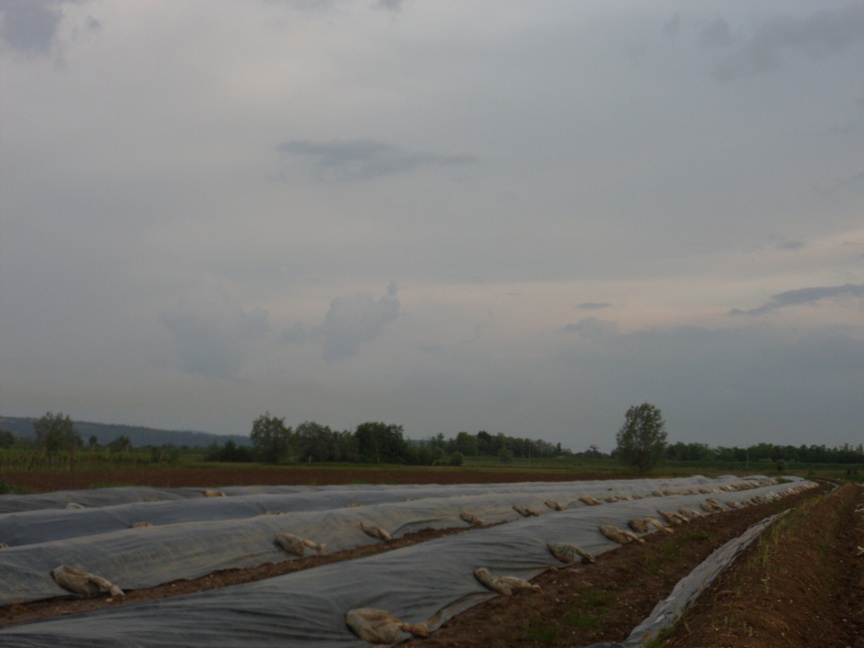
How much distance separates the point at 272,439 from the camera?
6100cm

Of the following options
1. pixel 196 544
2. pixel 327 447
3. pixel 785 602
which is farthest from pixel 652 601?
pixel 327 447

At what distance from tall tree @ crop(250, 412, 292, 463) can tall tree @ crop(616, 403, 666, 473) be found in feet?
95.1

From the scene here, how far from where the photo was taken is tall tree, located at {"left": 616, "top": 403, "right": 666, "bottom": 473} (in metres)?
63.6

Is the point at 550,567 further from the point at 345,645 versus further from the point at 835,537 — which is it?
the point at 835,537

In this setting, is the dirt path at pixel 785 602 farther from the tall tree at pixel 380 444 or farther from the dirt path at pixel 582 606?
the tall tree at pixel 380 444

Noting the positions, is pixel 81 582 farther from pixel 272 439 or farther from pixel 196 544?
pixel 272 439

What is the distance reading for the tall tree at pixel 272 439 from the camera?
200 feet

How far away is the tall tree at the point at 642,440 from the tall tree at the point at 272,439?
29.0 meters

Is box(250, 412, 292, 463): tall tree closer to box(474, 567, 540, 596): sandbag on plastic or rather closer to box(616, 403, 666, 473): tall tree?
box(616, 403, 666, 473): tall tree

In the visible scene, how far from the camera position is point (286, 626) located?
22.2 ft

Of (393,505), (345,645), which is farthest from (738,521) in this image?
(345,645)

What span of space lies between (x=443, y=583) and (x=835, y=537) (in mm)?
13269

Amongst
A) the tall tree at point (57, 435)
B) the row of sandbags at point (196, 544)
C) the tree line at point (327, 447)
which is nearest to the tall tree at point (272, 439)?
the tree line at point (327, 447)

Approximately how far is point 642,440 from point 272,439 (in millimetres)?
31560
